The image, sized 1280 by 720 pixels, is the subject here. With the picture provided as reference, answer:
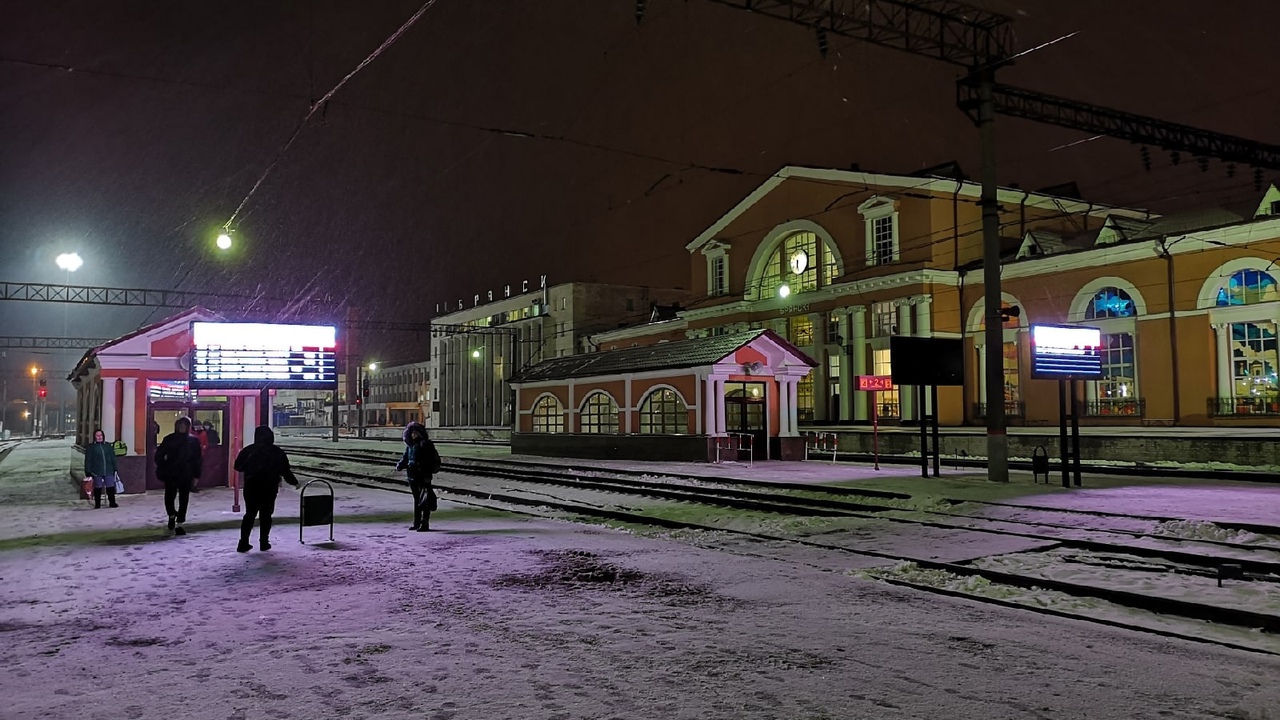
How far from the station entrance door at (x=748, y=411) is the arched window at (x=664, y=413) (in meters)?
1.56

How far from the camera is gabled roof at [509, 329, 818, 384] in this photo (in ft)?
94.9

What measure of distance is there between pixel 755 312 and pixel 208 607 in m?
43.8

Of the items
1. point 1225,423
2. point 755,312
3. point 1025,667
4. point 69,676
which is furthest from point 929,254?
point 69,676

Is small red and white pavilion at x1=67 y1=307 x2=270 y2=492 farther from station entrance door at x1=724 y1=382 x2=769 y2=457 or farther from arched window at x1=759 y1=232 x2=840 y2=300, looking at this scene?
arched window at x1=759 y1=232 x2=840 y2=300

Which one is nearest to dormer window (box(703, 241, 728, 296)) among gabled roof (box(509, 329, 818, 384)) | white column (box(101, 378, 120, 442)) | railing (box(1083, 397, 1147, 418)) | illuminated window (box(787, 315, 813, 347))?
illuminated window (box(787, 315, 813, 347))

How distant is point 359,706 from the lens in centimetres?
522

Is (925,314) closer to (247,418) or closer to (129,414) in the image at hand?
(247,418)

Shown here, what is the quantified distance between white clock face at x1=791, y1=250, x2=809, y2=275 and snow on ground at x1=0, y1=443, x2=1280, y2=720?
37.9 m

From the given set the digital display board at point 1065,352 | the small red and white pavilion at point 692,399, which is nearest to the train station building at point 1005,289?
the small red and white pavilion at point 692,399

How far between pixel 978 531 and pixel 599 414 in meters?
22.4

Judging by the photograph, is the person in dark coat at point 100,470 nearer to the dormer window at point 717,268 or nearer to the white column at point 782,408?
the white column at point 782,408

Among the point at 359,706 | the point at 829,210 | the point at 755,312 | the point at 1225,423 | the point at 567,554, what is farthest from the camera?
the point at 755,312

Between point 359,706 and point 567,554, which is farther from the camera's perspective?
point 567,554

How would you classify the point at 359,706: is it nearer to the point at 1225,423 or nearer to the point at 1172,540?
the point at 1172,540
